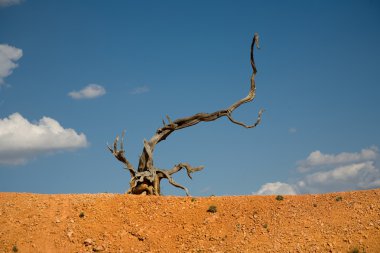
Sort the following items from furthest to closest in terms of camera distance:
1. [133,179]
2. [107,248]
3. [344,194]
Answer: [133,179] < [344,194] < [107,248]

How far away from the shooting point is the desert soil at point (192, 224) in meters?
23.1

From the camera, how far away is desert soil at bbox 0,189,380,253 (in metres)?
23.1

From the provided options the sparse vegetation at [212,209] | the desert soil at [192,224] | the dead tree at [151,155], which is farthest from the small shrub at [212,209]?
the dead tree at [151,155]

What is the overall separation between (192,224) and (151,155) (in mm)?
8738

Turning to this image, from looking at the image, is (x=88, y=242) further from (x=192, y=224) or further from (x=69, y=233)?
(x=192, y=224)

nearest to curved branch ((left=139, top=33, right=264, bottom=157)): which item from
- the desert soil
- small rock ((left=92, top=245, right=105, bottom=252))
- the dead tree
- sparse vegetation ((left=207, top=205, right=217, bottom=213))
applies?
the dead tree

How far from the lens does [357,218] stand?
24.4 meters

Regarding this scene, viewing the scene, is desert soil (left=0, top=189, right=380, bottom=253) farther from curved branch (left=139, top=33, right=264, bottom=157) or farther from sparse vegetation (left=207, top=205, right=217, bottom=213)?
curved branch (left=139, top=33, right=264, bottom=157)

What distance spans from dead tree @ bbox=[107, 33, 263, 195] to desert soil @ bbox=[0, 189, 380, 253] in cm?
376

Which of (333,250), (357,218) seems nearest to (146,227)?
(333,250)

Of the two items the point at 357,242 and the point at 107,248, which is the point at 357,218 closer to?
the point at 357,242

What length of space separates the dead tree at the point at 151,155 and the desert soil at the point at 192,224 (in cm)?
376

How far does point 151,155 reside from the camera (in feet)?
108

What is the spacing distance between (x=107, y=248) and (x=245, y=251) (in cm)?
727
